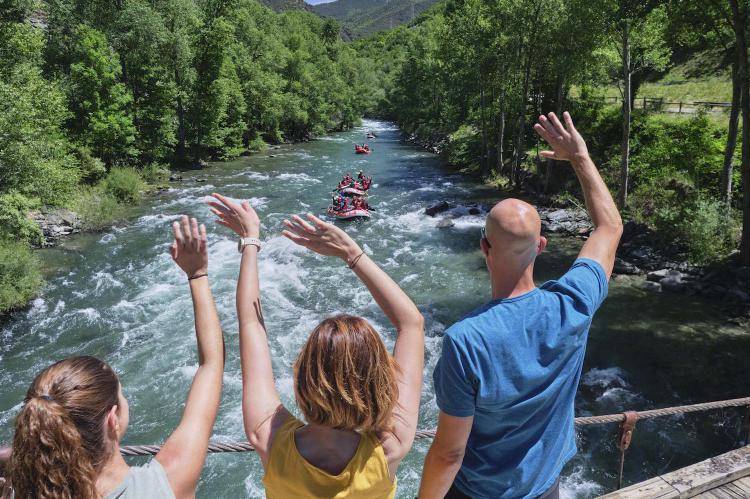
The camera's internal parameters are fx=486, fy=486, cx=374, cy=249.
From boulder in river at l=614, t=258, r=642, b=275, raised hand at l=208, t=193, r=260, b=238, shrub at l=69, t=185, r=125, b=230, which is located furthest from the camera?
shrub at l=69, t=185, r=125, b=230

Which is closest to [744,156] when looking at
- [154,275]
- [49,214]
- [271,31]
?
[154,275]

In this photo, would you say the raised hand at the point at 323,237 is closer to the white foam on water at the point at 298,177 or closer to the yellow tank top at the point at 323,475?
the yellow tank top at the point at 323,475

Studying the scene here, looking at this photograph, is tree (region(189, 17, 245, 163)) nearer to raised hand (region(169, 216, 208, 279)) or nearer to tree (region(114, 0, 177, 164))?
tree (region(114, 0, 177, 164))

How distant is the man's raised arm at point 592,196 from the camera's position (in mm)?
2303

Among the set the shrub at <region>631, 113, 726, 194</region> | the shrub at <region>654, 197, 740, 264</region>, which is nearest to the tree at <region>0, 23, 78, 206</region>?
the shrub at <region>654, 197, 740, 264</region>

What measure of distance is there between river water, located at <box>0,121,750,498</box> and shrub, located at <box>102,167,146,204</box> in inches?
46.7

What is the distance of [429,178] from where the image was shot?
95.5ft

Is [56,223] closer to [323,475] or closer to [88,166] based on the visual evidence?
[88,166]

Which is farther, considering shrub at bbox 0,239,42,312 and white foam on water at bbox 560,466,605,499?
shrub at bbox 0,239,42,312

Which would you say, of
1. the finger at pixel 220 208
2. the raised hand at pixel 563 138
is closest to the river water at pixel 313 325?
the finger at pixel 220 208

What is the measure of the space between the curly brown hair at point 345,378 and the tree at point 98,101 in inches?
1017

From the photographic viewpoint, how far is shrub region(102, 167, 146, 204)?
70.2 feet

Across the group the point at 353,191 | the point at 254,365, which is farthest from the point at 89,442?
the point at 353,191

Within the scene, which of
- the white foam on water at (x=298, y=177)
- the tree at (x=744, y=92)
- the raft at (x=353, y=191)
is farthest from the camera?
the white foam on water at (x=298, y=177)
